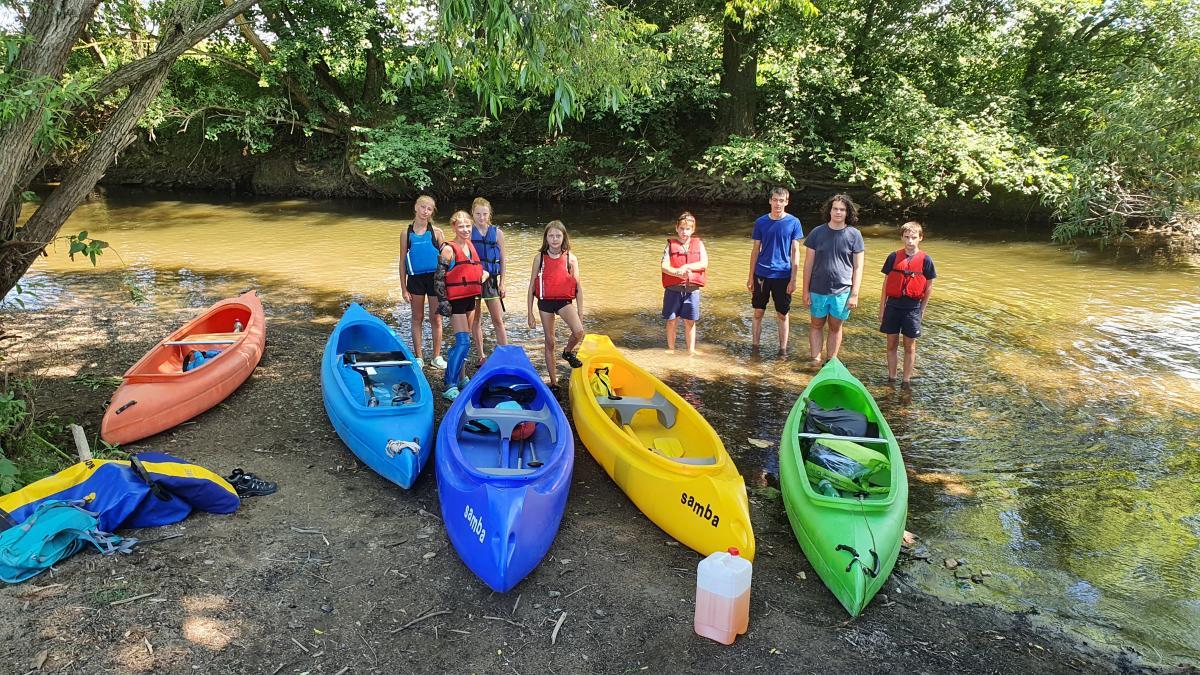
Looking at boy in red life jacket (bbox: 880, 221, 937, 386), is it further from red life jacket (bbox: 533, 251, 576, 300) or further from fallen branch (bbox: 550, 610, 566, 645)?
fallen branch (bbox: 550, 610, 566, 645)

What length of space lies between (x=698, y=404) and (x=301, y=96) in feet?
51.8

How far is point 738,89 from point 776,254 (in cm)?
1080

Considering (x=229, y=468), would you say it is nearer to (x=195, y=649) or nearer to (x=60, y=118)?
(x=195, y=649)

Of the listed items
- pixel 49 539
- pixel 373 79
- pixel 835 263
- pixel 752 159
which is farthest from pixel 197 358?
pixel 373 79

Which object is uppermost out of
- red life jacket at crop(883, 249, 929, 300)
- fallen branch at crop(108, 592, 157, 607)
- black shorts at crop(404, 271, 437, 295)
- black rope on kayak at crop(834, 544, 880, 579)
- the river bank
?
the river bank

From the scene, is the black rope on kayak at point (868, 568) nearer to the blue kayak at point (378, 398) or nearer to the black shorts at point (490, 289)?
the blue kayak at point (378, 398)

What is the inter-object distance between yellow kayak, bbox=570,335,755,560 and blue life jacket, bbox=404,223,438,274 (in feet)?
4.87

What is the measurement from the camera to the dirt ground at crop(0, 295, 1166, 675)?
10.5ft

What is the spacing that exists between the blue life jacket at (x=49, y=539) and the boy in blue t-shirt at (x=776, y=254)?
5.26 metres

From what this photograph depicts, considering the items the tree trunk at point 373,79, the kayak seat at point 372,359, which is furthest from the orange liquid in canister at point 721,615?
the tree trunk at point 373,79

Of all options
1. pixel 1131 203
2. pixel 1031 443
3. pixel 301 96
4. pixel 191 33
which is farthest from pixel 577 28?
pixel 301 96

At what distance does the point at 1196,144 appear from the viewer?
30.7 feet

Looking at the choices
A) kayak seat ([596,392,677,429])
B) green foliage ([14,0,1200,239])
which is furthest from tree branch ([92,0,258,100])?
green foliage ([14,0,1200,239])

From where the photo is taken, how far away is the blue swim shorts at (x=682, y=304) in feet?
23.2
